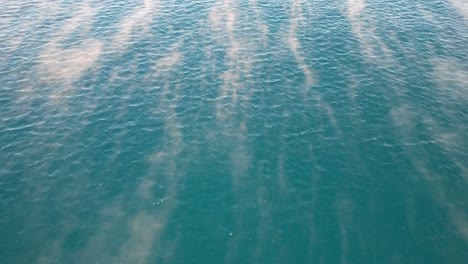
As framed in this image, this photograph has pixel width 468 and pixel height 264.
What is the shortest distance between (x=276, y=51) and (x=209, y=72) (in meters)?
18.2

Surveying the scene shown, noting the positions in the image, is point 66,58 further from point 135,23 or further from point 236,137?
point 236,137

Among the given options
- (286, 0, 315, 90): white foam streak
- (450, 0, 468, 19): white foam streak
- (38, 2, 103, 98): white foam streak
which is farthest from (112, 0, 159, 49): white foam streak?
(450, 0, 468, 19): white foam streak

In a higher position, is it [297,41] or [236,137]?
[297,41]

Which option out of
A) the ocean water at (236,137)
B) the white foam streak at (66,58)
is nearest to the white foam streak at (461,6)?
the ocean water at (236,137)

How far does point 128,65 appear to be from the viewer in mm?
84688

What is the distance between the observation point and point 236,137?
66.2 meters

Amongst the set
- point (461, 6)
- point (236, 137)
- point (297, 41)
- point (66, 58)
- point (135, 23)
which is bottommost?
point (236, 137)

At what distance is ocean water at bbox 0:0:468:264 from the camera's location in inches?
1982

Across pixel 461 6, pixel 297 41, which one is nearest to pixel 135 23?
pixel 297 41

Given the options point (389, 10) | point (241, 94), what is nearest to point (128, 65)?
point (241, 94)

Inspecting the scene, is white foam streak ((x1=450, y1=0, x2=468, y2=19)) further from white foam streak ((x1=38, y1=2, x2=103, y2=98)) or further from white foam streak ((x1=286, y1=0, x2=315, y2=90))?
white foam streak ((x1=38, y1=2, x2=103, y2=98))

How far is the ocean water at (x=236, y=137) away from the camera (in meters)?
50.3

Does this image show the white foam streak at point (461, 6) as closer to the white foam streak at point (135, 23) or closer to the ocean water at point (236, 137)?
the ocean water at point (236, 137)

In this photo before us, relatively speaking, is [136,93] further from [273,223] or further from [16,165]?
[273,223]
